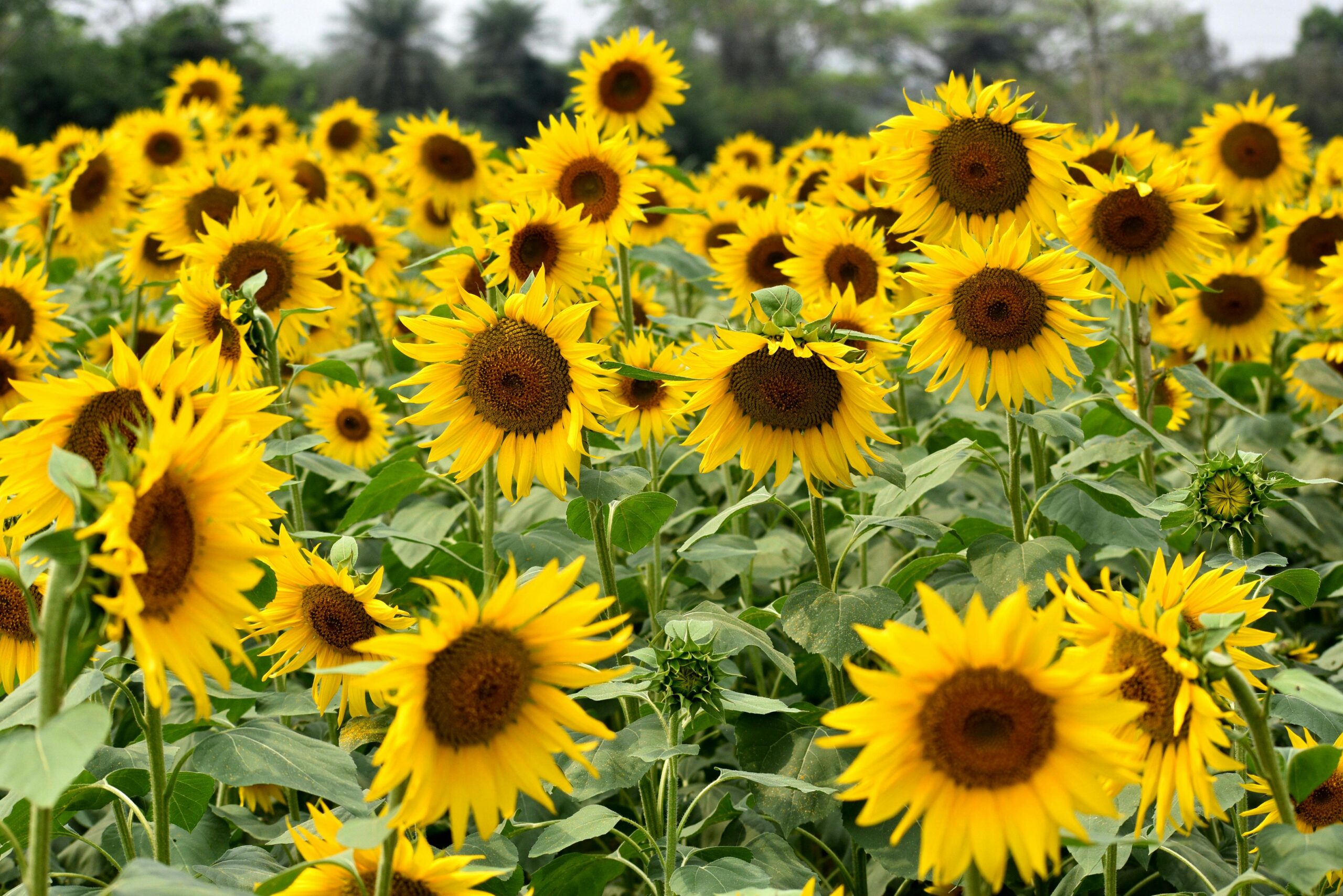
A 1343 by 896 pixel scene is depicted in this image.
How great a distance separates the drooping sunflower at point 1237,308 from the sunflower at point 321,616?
359 cm

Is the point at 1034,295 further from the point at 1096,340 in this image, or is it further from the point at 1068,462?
the point at 1068,462

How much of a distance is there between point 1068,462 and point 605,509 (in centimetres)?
149

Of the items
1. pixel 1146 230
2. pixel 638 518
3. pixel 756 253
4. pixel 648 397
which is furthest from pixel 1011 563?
pixel 756 253

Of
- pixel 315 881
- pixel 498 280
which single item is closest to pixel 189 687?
pixel 315 881

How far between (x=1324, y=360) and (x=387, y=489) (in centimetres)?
352

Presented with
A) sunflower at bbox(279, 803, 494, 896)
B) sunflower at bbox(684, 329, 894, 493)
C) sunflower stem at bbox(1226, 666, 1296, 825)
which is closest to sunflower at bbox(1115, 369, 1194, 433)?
sunflower at bbox(684, 329, 894, 493)

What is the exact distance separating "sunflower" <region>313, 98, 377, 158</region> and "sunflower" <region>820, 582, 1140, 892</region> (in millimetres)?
6362

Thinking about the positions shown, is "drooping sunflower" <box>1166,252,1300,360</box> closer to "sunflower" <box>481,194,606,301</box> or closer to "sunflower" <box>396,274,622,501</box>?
"sunflower" <box>481,194,606,301</box>

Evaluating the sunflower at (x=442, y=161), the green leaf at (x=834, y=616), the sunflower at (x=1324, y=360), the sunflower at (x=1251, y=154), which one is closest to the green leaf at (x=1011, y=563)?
the green leaf at (x=834, y=616)

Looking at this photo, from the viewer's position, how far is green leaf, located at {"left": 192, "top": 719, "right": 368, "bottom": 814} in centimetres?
194

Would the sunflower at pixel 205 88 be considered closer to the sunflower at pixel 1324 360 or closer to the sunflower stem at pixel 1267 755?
the sunflower at pixel 1324 360

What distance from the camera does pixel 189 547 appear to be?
1490 mm

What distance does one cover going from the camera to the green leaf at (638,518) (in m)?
2.53

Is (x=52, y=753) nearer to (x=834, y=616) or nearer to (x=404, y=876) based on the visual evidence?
(x=404, y=876)
